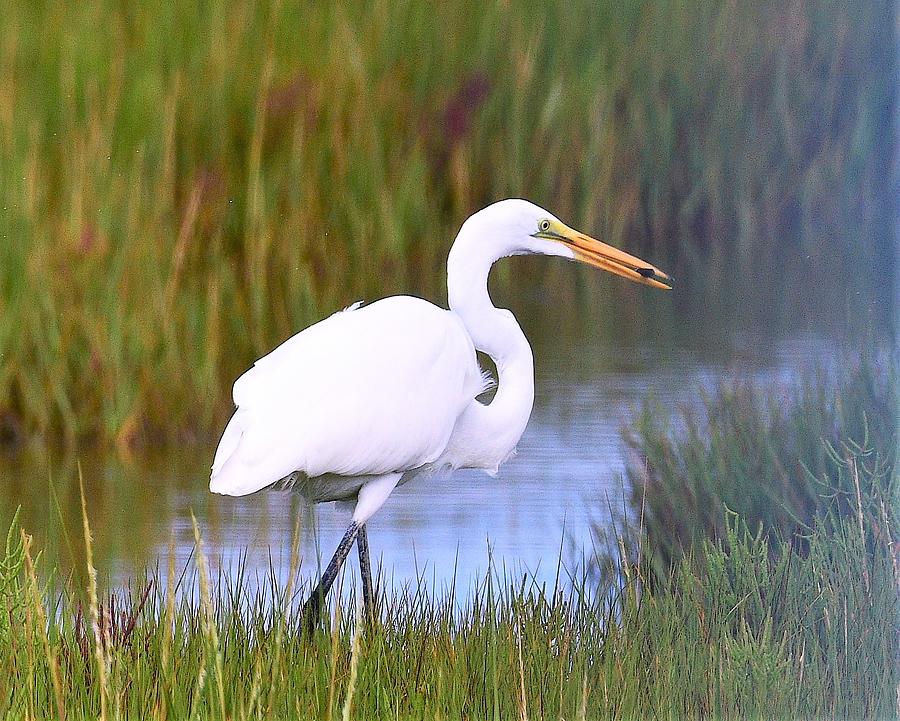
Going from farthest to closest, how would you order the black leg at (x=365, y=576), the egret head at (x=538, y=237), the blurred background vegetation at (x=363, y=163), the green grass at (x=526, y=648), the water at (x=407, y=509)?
the blurred background vegetation at (x=363, y=163)
the water at (x=407, y=509)
the egret head at (x=538, y=237)
the black leg at (x=365, y=576)
the green grass at (x=526, y=648)

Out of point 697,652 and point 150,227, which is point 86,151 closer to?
point 150,227

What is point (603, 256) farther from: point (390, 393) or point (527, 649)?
point (527, 649)

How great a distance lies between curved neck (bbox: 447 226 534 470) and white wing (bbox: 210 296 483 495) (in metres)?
0.07

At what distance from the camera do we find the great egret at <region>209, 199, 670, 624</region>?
323 centimetres

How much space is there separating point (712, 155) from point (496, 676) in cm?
409

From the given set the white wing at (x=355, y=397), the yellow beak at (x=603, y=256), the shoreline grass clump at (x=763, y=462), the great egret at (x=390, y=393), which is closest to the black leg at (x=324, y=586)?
the great egret at (x=390, y=393)

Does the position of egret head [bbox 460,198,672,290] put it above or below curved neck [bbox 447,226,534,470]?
above

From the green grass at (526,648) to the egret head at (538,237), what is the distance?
709 mm

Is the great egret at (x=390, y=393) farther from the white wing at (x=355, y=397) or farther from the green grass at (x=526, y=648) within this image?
the green grass at (x=526, y=648)

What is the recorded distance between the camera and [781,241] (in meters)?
6.99

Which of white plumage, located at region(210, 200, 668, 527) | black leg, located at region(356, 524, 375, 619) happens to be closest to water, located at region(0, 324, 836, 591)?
black leg, located at region(356, 524, 375, 619)

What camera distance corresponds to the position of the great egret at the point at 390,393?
3227 mm

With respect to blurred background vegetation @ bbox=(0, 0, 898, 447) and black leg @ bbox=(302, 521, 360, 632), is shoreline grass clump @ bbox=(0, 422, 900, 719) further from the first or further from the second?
blurred background vegetation @ bbox=(0, 0, 898, 447)

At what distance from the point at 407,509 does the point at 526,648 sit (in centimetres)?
186
